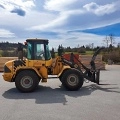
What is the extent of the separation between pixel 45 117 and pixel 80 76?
4859 mm

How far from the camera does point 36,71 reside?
11367mm

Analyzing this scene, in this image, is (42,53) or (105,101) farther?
(42,53)

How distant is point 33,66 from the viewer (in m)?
11.6

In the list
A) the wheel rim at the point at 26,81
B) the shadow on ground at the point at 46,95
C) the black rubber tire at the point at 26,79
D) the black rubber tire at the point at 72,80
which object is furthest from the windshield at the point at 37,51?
the shadow on ground at the point at 46,95

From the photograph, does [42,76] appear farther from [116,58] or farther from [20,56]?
[116,58]

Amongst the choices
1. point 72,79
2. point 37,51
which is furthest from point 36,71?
point 72,79

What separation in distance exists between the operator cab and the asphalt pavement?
1624 mm

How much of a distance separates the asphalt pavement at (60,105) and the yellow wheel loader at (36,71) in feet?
1.55

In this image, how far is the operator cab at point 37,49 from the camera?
11625 mm

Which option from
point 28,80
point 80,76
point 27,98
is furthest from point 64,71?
point 27,98

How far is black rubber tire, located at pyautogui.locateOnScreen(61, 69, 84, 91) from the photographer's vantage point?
37.9ft

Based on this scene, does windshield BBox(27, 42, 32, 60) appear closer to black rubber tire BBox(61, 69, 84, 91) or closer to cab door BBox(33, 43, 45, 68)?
cab door BBox(33, 43, 45, 68)

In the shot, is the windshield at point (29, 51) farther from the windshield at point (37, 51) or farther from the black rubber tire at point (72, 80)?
the black rubber tire at point (72, 80)

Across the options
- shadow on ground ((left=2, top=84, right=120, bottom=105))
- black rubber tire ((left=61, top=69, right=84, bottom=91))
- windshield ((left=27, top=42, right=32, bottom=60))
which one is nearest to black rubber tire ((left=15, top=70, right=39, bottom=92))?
shadow on ground ((left=2, top=84, right=120, bottom=105))
